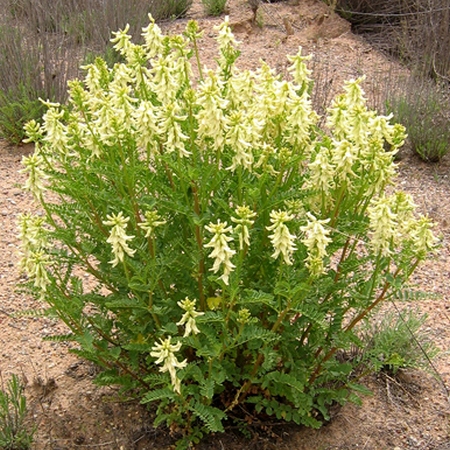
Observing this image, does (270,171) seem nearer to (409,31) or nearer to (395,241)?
(395,241)

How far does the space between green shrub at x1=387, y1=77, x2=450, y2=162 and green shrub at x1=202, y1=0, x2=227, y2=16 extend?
3.18m

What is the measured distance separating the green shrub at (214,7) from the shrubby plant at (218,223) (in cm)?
562

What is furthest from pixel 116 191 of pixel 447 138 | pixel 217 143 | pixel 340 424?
pixel 447 138

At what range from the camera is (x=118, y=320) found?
283 cm

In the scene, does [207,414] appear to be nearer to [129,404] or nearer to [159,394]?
[159,394]

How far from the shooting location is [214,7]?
8047 millimetres

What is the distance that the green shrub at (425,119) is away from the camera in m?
5.25

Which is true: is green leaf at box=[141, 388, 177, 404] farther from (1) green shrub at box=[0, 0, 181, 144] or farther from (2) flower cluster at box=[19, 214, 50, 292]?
(1) green shrub at box=[0, 0, 181, 144]

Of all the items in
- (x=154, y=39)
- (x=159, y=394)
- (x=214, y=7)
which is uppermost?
(x=154, y=39)

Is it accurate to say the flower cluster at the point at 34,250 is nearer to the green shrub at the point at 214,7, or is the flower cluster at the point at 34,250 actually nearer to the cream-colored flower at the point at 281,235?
the cream-colored flower at the point at 281,235

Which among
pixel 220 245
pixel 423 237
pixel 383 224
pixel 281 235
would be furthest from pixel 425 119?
pixel 220 245

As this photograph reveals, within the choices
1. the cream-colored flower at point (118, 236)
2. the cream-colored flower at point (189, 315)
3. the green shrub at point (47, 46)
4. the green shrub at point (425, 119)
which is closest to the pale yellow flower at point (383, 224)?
the cream-colored flower at point (189, 315)

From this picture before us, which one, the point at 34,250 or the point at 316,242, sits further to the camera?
the point at 34,250

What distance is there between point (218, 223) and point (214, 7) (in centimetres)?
641
